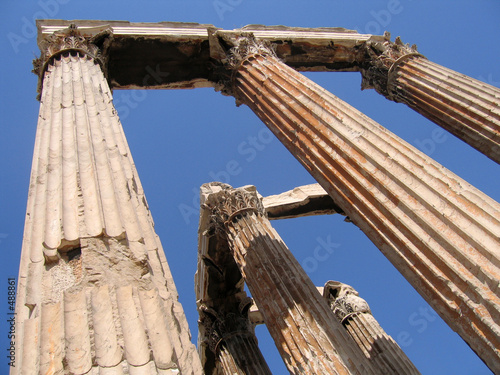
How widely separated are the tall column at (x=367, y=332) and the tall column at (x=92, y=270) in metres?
9.14

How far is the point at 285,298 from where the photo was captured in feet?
30.7

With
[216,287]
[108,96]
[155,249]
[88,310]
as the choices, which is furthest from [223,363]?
[88,310]

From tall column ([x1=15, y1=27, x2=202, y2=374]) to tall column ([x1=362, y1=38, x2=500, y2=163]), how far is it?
23.0 ft

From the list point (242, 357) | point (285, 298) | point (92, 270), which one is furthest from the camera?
point (242, 357)

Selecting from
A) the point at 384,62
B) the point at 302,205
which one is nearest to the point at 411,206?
the point at 384,62

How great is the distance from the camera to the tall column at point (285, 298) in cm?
790

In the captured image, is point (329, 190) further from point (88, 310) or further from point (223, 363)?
point (223, 363)

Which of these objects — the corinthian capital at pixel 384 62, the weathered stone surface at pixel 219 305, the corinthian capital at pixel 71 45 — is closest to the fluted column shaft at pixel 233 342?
the weathered stone surface at pixel 219 305

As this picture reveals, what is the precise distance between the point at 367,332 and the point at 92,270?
38.6 feet

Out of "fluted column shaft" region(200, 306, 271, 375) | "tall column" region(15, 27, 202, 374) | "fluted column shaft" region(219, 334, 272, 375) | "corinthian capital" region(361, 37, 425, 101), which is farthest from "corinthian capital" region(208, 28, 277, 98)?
"fluted column shaft" region(219, 334, 272, 375)

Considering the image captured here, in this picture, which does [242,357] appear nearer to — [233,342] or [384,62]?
[233,342]

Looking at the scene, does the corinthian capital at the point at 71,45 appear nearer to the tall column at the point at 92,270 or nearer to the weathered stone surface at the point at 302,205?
the tall column at the point at 92,270

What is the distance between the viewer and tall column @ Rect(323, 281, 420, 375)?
453 inches

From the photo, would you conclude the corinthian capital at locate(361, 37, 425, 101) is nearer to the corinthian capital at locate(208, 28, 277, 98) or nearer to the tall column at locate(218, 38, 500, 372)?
the corinthian capital at locate(208, 28, 277, 98)
